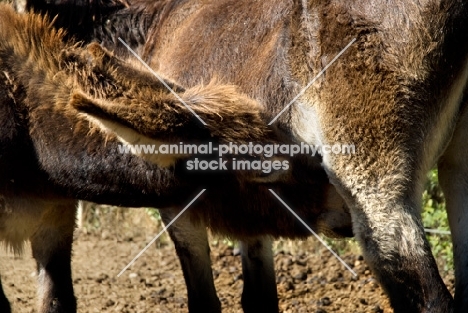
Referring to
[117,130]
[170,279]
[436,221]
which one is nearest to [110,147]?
[117,130]

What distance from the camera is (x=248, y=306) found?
617cm

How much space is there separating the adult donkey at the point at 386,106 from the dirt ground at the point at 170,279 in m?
1.69

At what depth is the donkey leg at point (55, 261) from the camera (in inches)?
220

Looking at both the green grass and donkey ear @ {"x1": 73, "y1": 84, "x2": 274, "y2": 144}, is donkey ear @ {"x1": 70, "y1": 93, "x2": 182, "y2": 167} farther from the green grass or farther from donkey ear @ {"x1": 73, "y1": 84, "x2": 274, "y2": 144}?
the green grass

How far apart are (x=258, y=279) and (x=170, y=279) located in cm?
149

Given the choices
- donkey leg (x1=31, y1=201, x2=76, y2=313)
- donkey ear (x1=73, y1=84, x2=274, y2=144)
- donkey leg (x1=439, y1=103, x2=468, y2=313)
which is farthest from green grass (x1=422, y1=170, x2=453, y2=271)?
donkey ear (x1=73, y1=84, x2=274, y2=144)

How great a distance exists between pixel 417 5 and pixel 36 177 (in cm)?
218

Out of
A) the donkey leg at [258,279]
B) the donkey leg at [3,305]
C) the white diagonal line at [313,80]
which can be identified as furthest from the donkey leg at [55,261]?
the white diagonal line at [313,80]

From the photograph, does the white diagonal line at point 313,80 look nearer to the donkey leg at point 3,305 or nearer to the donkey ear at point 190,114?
the donkey ear at point 190,114

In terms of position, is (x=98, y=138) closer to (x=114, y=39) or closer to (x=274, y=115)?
(x=274, y=115)

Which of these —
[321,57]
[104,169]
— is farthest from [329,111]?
[104,169]

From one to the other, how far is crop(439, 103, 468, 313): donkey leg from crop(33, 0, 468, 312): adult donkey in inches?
5.8

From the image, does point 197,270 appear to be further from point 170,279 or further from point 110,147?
point 170,279

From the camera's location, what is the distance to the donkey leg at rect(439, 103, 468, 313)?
5270 millimetres
